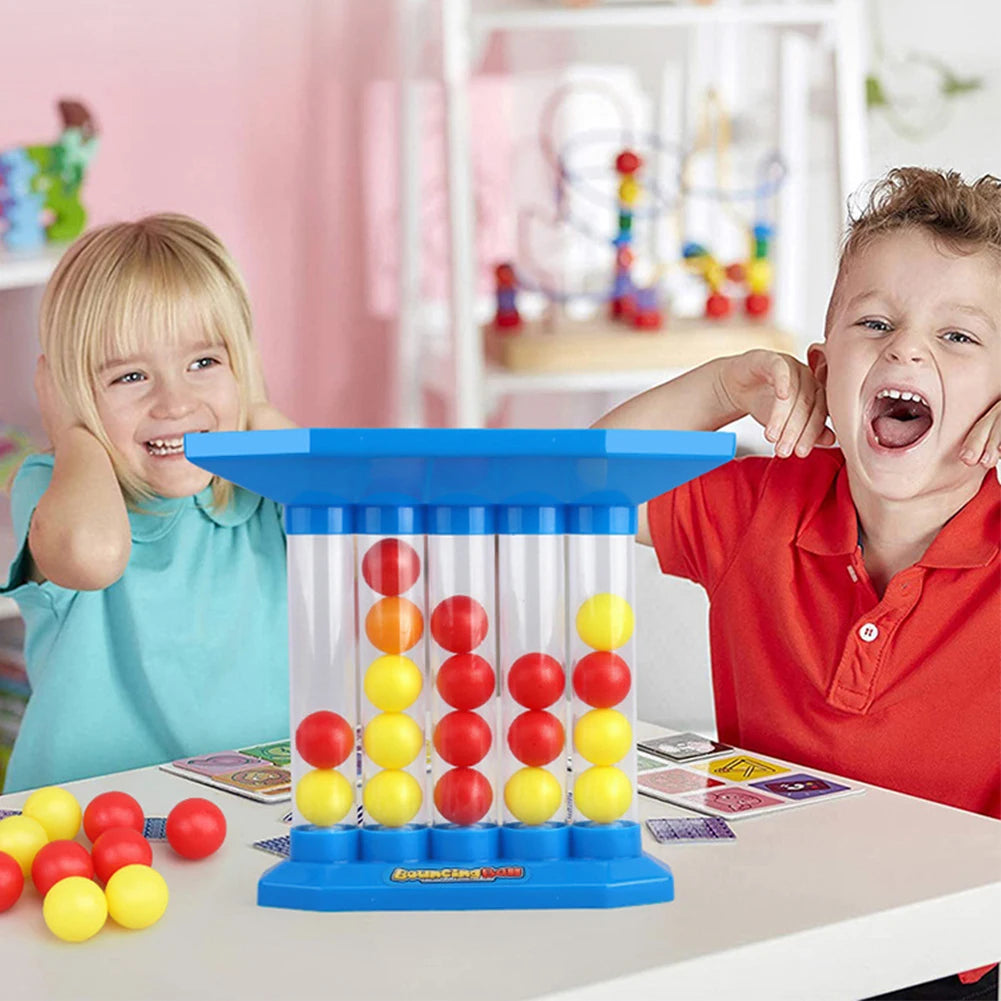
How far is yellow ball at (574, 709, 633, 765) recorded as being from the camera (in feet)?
2.90

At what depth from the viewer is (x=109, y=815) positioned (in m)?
0.99

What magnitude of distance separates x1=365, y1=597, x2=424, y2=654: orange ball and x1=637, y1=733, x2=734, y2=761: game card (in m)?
0.35

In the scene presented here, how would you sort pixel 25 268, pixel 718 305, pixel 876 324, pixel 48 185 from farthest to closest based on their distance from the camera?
pixel 718 305 → pixel 48 185 → pixel 25 268 → pixel 876 324

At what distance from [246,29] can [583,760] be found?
7.40ft

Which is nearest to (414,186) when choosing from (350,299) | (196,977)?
(350,299)

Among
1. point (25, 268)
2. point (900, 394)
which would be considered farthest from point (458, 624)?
point (25, 268)

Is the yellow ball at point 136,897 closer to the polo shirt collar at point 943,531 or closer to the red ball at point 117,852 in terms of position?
the red ball at point 117,852

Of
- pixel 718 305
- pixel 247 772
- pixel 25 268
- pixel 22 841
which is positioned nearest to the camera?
pixel 22 841

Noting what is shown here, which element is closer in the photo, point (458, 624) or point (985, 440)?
point (458, 624)

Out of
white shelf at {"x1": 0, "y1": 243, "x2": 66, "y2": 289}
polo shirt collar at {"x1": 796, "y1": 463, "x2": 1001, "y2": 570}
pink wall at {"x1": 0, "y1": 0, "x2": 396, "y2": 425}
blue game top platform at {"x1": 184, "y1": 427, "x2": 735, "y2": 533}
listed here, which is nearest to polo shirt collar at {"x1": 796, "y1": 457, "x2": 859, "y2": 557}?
polo shirt collar at {"x1": 796, "y1": 463, "x2": 1001, "y2": 570}

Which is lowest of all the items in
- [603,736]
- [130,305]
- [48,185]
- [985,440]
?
[603,736]

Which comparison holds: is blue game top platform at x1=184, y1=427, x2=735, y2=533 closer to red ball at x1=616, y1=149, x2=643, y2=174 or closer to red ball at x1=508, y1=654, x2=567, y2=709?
red ball at x1=508, y1=654, x2=567, y2=709

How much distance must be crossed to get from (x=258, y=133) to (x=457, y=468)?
86.8 inches

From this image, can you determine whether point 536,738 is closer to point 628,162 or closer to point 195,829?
point 195,829
